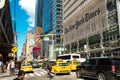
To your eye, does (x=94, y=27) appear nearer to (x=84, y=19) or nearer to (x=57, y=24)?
(x=84, y=19)

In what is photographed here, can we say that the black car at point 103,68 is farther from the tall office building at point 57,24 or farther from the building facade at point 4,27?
the tall office building at point 57,24

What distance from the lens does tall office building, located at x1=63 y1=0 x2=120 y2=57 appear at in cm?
4862

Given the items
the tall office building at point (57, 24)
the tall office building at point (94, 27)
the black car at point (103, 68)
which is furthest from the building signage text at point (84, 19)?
the black car at point (103, 68)

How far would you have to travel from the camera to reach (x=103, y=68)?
15.1 metres

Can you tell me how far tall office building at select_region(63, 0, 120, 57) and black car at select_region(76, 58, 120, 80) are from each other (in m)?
30.3

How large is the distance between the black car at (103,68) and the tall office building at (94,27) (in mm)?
30262

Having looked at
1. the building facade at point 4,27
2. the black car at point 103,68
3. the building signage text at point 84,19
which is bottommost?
the black car at point 103,68

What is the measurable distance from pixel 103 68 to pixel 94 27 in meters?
45.8

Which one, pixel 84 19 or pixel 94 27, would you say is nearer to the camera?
pixel 94 27

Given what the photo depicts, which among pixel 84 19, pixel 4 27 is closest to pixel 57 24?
pixel 84 19

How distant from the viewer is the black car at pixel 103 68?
14195mm

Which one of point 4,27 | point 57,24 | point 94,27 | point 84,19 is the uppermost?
point 57,24

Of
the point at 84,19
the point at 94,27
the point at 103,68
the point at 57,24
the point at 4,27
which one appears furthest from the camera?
the point at 57,24

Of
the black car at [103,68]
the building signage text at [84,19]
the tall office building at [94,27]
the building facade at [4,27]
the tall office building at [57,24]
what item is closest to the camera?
the black car at [103,68]
